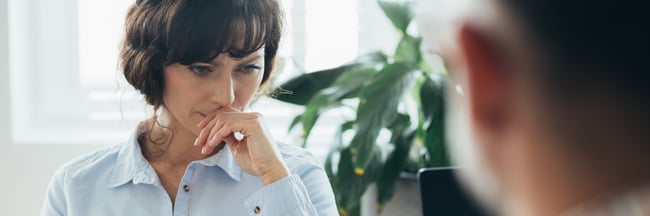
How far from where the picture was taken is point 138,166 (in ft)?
5.76

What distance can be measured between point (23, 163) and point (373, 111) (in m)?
1.26

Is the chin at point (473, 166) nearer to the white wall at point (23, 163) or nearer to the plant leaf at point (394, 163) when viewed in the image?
the plant leaf at point (394, 163)

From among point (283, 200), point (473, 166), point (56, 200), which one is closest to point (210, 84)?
point (283, 200)

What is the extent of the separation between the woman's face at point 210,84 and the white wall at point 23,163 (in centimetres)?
123

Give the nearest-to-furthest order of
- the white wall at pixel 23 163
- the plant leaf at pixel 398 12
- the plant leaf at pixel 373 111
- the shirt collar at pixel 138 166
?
1. the shirt collar at pixel 138 166
2. the plant leaf at pixel 373 111
3. the plant leaf at pixel 398 12
4. the white wall at pixel 23 163

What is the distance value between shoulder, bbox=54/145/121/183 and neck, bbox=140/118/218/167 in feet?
0.24

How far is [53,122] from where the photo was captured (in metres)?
2.95

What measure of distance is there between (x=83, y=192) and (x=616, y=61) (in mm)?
1501

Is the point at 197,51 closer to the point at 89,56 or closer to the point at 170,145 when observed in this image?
the point at 170,145

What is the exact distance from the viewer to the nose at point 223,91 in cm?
166

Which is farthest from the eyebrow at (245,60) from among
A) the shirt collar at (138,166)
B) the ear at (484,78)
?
the ear at (484,78)

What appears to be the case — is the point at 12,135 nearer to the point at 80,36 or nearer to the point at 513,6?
the point at 80,36

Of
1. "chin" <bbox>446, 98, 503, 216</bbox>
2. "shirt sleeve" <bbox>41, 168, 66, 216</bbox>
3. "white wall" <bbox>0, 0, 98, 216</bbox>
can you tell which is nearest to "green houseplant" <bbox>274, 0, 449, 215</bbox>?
"shirt sleeve" <bbox>41, 168, 66, 216</bbox>

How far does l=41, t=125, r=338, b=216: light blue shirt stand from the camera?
1702 millimetres
